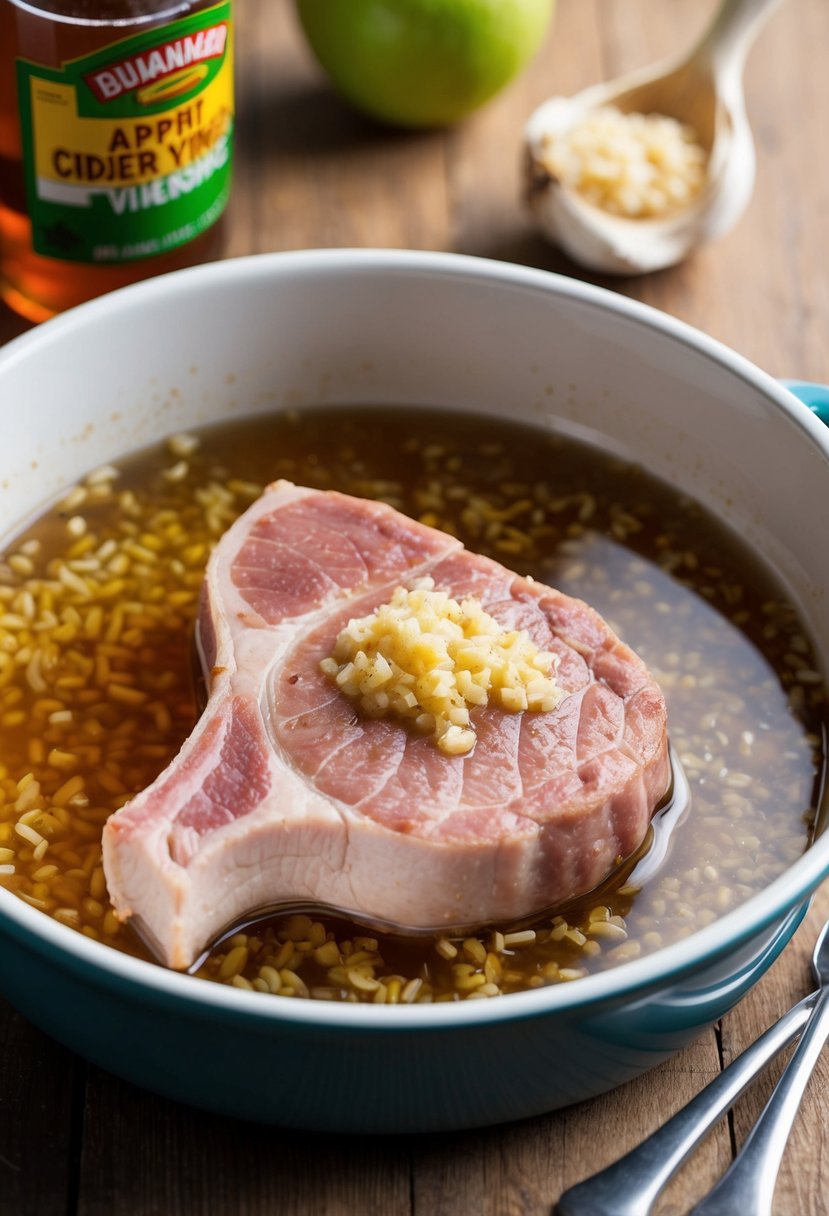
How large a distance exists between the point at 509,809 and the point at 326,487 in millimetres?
861

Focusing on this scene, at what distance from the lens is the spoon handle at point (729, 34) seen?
3217mm

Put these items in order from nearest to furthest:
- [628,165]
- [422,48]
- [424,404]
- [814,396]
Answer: [814,396] < [424,404] < [628,165] < [422,48]

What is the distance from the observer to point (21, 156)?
2.69m

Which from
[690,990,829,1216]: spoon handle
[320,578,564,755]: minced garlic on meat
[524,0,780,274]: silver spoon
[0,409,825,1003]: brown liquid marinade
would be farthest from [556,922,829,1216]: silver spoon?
[524,0,780,274]: silver spoon

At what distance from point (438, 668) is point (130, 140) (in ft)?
4.18

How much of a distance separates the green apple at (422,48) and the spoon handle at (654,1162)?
2284 mm

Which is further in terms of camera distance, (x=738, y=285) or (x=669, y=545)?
(x=738, y=285)

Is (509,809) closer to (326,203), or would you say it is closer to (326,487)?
(326,487)

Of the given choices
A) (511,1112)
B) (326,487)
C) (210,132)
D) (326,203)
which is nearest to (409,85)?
(326,203)

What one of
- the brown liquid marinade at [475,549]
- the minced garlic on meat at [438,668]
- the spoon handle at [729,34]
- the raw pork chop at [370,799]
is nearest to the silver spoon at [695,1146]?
the brown liquid marinade at [475,549]

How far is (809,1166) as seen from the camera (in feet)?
6.10

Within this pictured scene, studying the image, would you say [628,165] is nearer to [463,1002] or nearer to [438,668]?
[438,668]

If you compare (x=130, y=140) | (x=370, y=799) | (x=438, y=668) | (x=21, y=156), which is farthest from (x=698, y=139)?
(x=370, y=799)

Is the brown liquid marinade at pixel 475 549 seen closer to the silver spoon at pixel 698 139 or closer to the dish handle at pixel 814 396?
the dish handle at pixel 814 396
